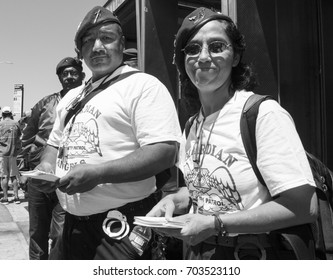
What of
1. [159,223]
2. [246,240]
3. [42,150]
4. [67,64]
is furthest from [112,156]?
[67,64]

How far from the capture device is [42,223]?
3705mm

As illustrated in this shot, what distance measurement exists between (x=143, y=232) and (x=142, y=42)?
2.06 m

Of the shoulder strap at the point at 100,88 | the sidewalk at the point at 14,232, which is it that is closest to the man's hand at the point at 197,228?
the shoulder strap at the point at 100,88

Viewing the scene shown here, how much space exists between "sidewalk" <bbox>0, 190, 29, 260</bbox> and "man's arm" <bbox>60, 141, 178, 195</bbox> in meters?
3.41

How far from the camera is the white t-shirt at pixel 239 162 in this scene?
1.29m

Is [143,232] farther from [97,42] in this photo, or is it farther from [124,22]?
[124,22]

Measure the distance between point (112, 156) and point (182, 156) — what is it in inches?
15.3

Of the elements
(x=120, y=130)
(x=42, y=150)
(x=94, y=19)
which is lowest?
(x=42, y=150)

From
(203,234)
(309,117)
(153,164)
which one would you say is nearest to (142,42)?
(309,117)

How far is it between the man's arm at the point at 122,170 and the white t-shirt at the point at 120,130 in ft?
0.19

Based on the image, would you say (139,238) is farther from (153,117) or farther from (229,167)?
(229,167)

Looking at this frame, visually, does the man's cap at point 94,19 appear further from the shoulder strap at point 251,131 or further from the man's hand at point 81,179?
the shoulder strap at point 251,131

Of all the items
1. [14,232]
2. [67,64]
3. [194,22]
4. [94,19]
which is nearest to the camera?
[194,22]

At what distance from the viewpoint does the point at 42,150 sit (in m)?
4.06
